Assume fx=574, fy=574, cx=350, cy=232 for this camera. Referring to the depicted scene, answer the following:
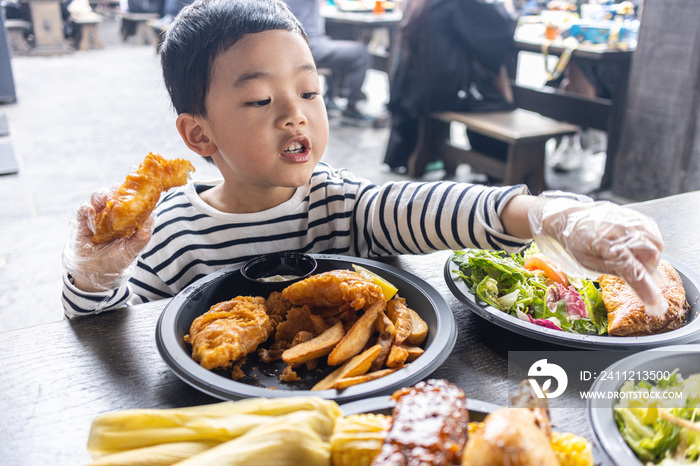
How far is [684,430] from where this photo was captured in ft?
2.49

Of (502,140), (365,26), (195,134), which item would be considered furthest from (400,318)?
(365,26)

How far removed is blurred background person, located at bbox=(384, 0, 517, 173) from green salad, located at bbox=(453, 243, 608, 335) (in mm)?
3495

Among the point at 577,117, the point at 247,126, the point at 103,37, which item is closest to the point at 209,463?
the point at 247,126

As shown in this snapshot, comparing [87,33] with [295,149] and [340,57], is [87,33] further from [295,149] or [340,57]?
[295,149]

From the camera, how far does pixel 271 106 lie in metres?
1.34

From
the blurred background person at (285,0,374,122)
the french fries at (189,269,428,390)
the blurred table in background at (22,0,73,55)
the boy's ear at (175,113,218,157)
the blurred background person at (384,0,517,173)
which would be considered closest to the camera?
the french fries at (189,269,428,390)

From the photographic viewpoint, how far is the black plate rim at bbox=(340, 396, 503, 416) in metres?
0.77

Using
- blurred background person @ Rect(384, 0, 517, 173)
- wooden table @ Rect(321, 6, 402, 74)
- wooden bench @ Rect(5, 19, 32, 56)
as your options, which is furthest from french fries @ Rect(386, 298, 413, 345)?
wooden bench @ Rect(5, 19, 32, 56)

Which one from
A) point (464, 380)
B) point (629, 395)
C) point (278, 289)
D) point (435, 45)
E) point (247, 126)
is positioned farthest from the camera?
point (435, 45)

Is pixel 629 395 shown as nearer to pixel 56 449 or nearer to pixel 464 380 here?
pixel 464 380

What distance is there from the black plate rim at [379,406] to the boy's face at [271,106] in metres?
0.70

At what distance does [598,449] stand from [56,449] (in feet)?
2.47

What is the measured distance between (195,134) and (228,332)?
2.35 ft

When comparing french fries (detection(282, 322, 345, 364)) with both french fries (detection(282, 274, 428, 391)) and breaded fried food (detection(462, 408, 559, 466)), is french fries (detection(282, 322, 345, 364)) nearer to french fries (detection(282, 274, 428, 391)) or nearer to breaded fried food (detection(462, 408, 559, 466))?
french fries (detection(282, 274, 428, 391))
